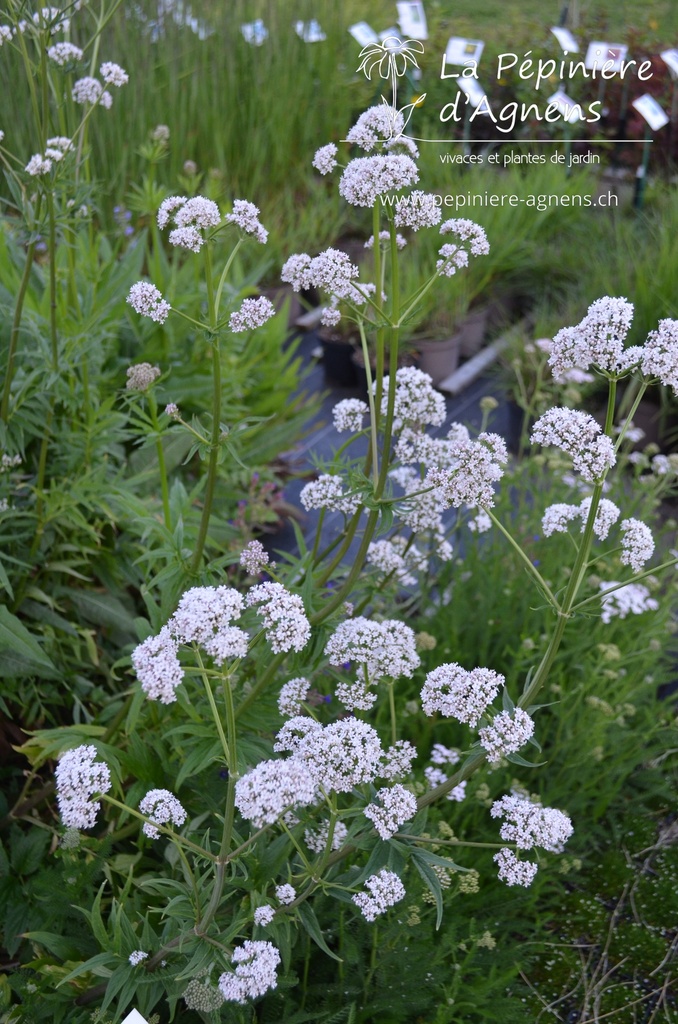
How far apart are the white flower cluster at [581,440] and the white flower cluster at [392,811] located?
60cm

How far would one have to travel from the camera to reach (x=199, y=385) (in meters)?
3.57

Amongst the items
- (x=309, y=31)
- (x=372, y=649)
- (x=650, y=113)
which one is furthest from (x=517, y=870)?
(x=309, y=31)

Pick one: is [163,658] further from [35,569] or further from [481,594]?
[481,594]

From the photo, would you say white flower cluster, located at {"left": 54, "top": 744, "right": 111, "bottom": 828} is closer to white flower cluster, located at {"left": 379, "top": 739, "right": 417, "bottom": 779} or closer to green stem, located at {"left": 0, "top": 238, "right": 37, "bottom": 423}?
white flower cluster, located at {"left": 379, "top": 739, "right": 417, "bottom": 779}

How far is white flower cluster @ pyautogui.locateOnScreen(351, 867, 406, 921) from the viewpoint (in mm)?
1630

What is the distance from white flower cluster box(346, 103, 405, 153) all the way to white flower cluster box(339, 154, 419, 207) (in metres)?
0.14

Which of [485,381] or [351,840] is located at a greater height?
[351,840]

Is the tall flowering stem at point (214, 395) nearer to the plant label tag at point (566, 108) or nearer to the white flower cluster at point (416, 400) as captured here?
the white flower cluster at point (416, 400)

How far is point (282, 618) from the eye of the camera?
4.79ft

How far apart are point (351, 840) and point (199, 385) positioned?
225 cm

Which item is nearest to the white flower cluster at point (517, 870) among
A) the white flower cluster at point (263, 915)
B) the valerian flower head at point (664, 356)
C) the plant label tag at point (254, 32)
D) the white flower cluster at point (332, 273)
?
the white flower cluster at point (263, 915)

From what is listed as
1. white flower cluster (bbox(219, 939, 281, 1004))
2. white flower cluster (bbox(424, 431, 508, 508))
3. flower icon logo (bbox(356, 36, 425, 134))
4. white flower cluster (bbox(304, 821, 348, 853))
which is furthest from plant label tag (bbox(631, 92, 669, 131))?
white flower cluster (bbox(219, 939, 281, 1004))

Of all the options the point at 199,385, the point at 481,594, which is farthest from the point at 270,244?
the point at 481,594

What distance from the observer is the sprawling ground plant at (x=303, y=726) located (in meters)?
1.53
